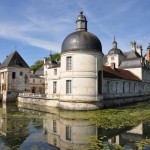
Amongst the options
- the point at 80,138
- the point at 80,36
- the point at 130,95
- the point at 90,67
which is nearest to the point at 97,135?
the point at 80,138

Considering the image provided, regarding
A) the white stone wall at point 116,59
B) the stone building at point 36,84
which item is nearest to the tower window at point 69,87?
the white stone wall at point 116,59

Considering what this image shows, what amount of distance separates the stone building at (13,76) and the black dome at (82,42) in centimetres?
1334

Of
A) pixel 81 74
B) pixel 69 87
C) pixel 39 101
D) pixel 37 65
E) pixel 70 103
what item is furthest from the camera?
pixel 37 65

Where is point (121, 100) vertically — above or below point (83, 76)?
below

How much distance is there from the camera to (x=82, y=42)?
20.6m

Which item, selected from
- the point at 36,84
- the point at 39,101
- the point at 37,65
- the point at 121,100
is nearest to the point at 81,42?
the point at 39,101

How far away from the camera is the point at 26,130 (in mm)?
12055

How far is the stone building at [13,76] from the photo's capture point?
32.1 m

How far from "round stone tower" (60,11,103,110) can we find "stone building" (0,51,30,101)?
1329 centimetres

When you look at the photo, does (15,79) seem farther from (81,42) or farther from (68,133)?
(68,133)

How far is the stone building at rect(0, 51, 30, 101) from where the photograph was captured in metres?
32.1

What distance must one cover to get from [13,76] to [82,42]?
15852 mm

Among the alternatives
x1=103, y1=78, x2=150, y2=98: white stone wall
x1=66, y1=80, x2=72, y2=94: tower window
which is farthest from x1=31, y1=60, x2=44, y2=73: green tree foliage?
x1=66, y1=80, x2=72, y2=94: tower window

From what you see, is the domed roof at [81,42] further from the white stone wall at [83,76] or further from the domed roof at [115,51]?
the domed roof at [115,51]
